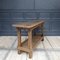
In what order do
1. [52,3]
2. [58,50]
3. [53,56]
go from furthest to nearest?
[52,3]
[58,50]
[53,56]

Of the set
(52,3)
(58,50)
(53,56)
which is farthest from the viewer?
(52,3)

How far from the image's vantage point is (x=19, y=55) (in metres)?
2.68

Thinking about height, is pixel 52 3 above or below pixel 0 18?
above

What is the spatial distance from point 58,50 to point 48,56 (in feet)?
1.50

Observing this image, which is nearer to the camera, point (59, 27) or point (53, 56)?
point (53, 56)

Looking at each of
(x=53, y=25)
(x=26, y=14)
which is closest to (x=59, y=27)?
(x=53, y=25)

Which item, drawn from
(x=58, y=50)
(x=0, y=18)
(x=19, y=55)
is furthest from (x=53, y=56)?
(x=0, y=18)

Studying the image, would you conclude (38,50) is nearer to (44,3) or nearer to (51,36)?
(51,36)

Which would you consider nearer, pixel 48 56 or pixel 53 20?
pixel 48 56

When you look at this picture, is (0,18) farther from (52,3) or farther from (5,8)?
(52,3)

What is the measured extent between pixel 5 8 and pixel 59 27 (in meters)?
1.99

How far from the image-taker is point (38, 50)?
2.95m

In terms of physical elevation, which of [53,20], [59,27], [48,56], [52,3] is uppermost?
[52,3]

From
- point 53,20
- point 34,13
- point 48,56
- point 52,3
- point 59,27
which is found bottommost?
point 48,56
